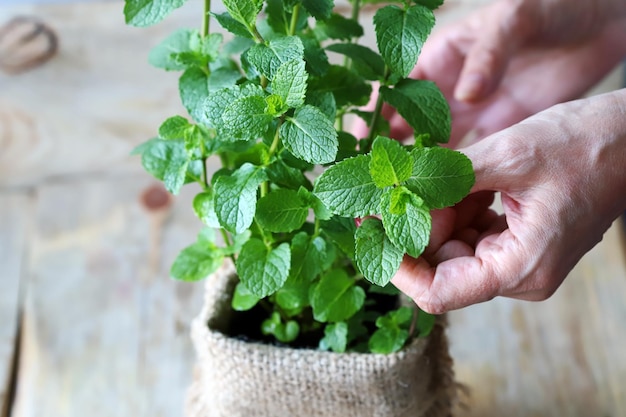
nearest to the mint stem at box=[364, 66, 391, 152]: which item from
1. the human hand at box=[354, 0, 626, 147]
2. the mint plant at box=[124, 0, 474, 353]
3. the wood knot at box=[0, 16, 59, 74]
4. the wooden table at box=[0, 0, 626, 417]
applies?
the mint plant at box=[124, 0, 474, 353]

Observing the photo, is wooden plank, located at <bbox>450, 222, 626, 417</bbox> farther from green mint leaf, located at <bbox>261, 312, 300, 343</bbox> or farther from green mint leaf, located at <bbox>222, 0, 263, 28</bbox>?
green mint leaf, located at <bbox>222, 0, 263, 28</bbox>

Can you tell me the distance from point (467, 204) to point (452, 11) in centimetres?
66

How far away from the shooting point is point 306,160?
0.47 metres

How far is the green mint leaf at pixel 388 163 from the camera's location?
47 cm

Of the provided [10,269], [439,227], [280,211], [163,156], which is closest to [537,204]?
[439,227]

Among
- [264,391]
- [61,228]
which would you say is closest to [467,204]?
[264,391]

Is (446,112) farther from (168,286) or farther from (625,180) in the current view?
(168,286)

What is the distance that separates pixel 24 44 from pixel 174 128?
2.33ft

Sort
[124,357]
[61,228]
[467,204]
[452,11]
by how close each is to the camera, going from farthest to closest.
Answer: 1. [452,11]
2. [61,228]
3. [124,357]
4. [467,204]

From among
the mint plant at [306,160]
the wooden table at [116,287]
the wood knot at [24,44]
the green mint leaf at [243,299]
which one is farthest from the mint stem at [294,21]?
the wood knot at [24,44]

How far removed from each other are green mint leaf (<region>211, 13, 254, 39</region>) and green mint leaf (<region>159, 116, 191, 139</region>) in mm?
91

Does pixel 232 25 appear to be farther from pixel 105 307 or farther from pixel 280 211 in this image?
pixel 105 307

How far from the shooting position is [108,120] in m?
1.12

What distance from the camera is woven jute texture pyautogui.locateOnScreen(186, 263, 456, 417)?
60cm
